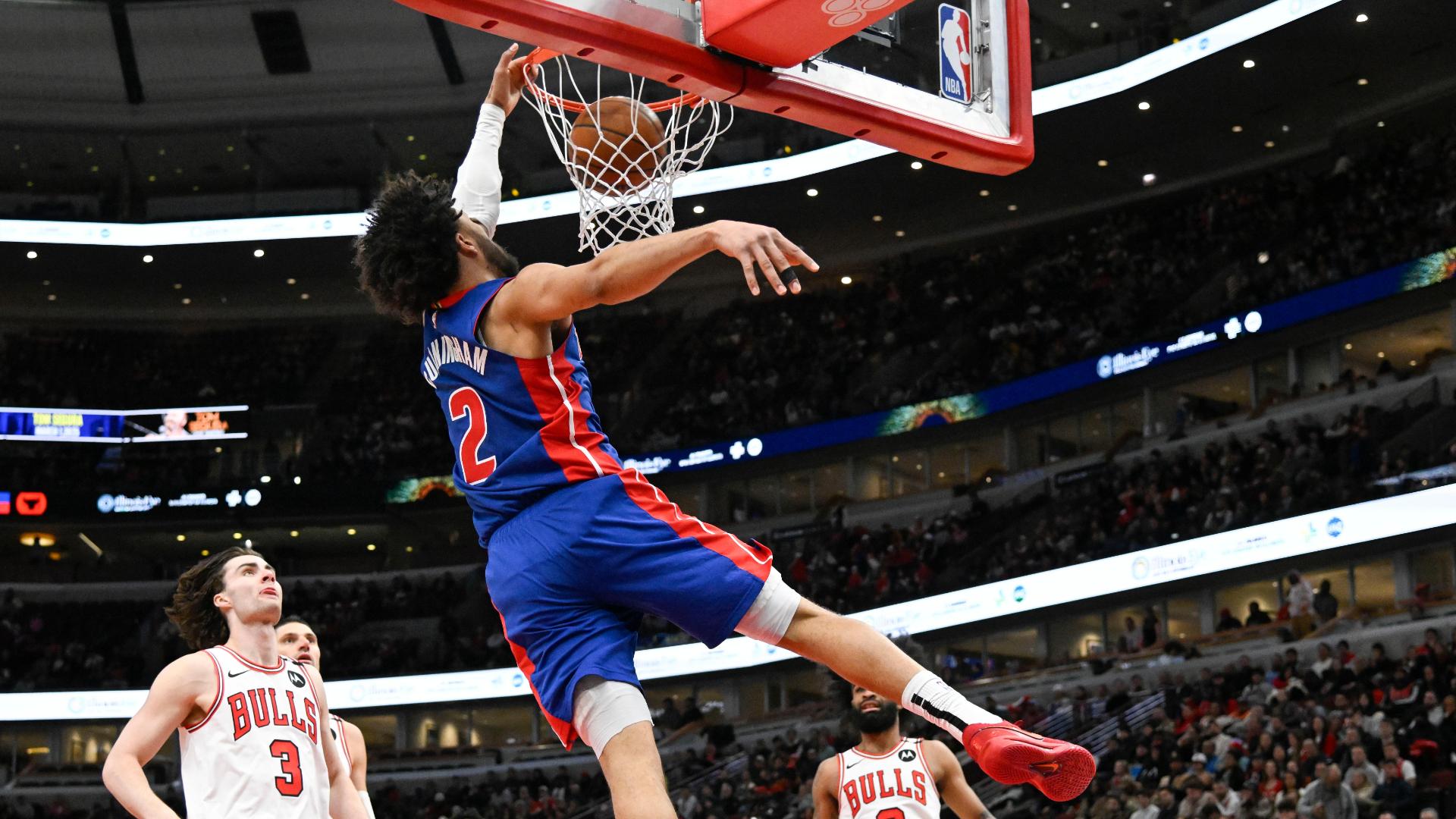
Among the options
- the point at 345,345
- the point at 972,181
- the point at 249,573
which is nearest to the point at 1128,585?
the point at 972,181

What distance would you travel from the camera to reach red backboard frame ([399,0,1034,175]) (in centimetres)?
488

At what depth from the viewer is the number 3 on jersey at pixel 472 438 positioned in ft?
13.1

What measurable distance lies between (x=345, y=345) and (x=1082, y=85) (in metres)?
18.7

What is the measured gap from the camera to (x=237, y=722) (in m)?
4.85

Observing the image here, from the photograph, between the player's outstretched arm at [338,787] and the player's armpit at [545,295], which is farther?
the player's outstretched arm at [338,787]

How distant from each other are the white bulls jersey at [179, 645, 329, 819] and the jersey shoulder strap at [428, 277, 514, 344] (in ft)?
5.28

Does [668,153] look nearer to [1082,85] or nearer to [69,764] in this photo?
[1082,85]

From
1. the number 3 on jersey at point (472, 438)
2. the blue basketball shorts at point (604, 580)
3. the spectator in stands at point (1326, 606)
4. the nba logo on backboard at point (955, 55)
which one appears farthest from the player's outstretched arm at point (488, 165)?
the spectator in stands at point (1326, 606)

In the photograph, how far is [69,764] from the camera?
2831cm

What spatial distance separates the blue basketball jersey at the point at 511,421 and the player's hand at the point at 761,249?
27.1 inches

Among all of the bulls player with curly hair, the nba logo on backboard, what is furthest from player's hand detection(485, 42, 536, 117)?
the bulls player with curly hair

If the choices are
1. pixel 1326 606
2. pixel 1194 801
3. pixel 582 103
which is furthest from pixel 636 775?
pixel 1326 606

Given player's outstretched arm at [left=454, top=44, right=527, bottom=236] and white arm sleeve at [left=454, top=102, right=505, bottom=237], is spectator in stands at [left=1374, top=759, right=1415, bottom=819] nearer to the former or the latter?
player's outstretched arm at [left=454, top=44, right=527, bottom=236]

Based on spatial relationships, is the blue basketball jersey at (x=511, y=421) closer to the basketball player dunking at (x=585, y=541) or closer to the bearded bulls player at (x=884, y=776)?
the basketball player dunking at (x=585, y=541)
